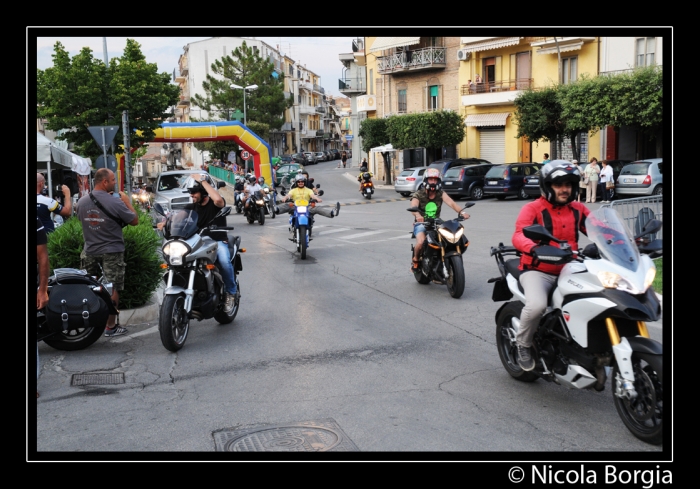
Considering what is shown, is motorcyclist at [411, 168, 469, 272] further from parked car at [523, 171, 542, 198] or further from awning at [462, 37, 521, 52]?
awning at [462, 37, 521, 52]

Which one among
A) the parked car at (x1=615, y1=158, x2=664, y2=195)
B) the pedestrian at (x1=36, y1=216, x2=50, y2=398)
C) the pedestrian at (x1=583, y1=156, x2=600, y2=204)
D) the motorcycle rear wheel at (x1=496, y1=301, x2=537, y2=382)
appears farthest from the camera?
the pedestrian at (x1=583, y1=156, x2=600, y2=204)

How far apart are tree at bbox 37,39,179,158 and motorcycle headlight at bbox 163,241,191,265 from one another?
22.1m

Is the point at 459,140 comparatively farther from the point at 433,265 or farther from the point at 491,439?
the point at 491,439

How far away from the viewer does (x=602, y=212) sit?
4957mm

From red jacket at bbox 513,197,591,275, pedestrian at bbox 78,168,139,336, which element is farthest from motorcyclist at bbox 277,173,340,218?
red jacket at bbox 513,197,591,275

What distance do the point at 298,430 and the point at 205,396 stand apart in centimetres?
113

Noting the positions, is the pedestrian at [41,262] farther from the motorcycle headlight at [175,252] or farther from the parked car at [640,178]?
the parked car at [640,178]

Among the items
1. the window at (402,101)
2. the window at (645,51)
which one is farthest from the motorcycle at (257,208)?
the window at (402,101)

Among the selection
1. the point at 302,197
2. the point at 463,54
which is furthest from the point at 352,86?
the point at 302,197

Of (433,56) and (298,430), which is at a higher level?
(433,56)

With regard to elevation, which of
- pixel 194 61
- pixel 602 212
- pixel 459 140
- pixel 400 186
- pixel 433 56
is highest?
pixel 194 61

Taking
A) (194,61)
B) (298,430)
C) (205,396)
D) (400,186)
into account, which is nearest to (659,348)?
(298,430)

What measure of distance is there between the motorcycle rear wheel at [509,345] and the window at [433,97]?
4361cm

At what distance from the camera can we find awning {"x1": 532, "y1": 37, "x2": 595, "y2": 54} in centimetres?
3659
